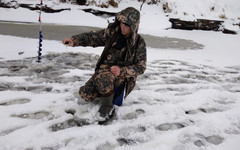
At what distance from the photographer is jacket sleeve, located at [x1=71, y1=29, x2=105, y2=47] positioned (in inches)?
103

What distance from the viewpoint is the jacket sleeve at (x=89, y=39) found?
2617mm

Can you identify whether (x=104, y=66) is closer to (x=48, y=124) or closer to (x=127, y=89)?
(x=127, y=89)

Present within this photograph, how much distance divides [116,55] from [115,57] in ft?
0.10

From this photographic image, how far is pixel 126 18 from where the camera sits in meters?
2.35

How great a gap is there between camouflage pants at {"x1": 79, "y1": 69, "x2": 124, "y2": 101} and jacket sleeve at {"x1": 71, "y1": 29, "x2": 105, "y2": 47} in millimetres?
437

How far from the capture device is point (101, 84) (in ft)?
Answer: 7.67

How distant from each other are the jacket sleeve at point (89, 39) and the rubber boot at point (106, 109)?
0.77 m

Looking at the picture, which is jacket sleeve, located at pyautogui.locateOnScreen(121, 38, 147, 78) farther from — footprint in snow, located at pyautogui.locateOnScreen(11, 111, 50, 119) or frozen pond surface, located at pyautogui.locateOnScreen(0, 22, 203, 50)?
frozen pond surface, located at pyautogui.locateOnScreen(0, 22, 203, 50)

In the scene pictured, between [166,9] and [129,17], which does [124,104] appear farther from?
[166,9]

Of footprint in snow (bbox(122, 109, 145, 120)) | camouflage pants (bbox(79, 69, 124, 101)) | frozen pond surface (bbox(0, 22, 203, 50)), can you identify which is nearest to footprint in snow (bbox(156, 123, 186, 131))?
footprint in snow (bbox(122, 109, 145, 120))

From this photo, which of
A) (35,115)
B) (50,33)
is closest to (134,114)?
(35,115)

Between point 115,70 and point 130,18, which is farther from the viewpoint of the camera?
point 130,18

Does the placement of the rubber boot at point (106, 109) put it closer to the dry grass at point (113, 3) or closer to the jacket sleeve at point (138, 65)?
the jacket sleeve at point (138, 65)

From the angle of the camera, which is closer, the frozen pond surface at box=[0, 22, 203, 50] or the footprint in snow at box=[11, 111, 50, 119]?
the footprint in snow at box=[11, 111, 50, 119]
